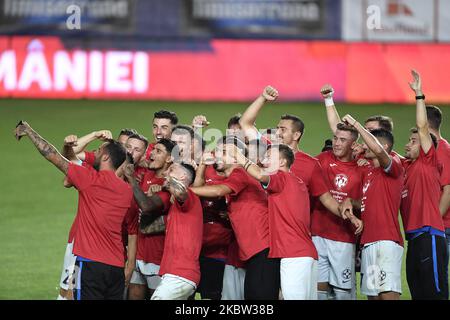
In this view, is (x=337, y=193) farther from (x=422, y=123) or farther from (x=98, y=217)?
(x=98, y=217)

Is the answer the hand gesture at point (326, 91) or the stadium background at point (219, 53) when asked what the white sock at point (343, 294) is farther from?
the stadium background at point (219, 53)

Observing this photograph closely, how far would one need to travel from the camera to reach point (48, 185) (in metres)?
17.9

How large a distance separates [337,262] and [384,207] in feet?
3.18

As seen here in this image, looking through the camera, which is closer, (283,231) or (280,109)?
(283,231)

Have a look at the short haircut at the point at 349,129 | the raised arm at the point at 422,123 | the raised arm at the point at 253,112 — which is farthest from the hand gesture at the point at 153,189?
the raised arm at the point at 422,123

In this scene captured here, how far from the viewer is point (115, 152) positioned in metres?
9.02

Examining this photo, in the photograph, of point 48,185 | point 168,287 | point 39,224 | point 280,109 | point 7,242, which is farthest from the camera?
point 280,109

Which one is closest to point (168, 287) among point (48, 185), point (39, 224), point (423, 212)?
point (423, 212)

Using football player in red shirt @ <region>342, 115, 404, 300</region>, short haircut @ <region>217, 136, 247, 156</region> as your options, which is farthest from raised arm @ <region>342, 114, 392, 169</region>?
short haircut @ <region>217, 136, 247, 156</region>

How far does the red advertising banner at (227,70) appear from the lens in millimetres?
24906

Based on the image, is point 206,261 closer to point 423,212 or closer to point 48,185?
point 423,212

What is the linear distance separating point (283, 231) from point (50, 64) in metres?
17.0

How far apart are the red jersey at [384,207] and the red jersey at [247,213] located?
1141 mm

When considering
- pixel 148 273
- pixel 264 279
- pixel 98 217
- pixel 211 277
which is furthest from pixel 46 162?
pixel 264 279
